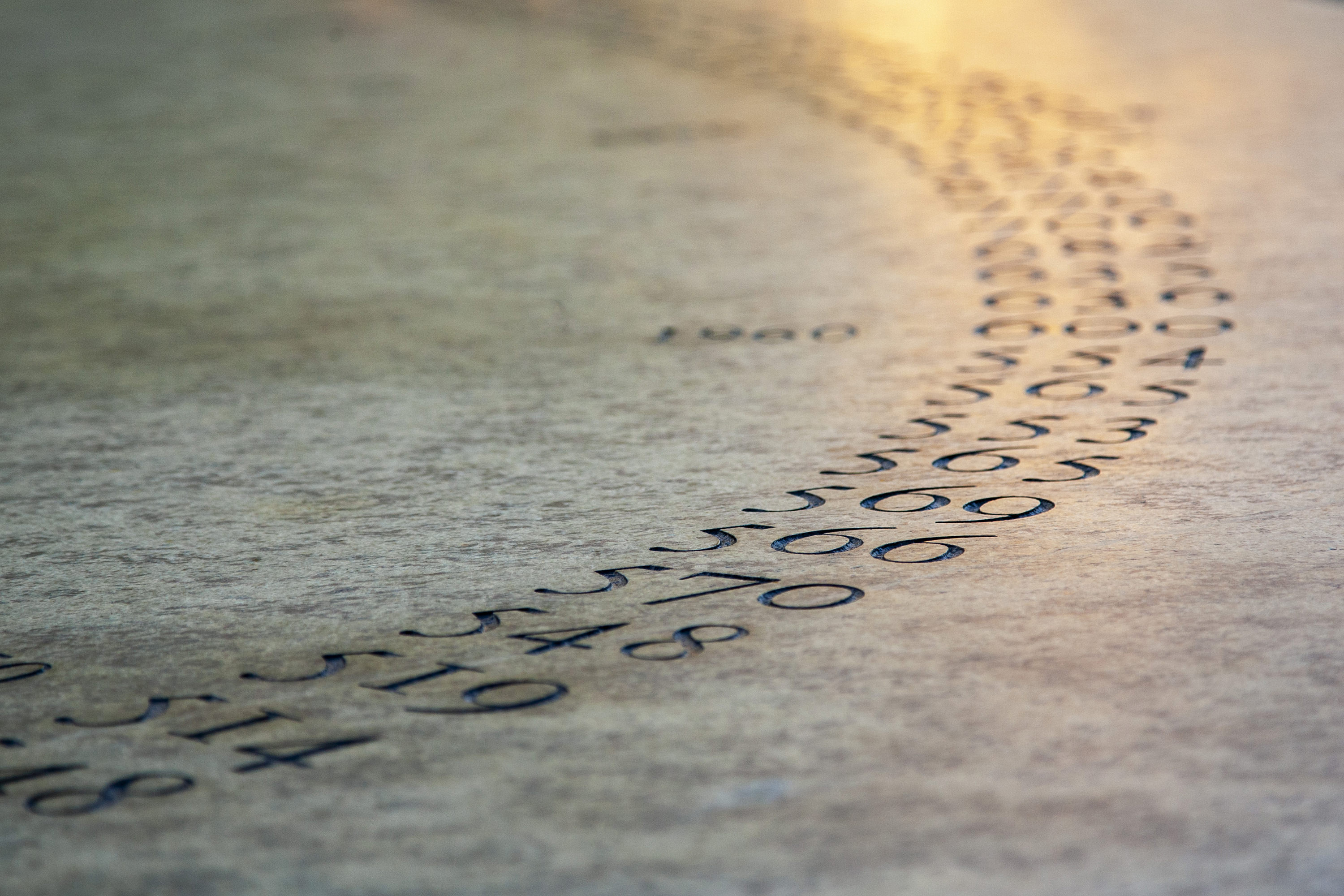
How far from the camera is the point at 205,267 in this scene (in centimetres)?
393

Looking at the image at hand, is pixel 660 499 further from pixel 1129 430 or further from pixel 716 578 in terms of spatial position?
pixel 1129 430

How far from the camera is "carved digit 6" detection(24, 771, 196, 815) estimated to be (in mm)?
1451

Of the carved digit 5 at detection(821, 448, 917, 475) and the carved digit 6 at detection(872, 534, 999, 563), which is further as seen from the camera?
the carved digit 5 at detection(821, 448, 917, 475)

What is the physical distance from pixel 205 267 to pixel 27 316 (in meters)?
0.47

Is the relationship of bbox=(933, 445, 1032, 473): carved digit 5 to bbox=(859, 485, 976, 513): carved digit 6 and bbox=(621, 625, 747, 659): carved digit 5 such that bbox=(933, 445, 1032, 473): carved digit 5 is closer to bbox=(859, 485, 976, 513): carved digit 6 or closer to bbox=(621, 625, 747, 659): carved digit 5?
bbox=(859, 485, 976, 513): carved digit 6

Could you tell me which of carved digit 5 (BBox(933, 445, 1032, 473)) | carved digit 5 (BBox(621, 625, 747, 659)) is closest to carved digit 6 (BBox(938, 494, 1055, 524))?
carved digit 5 (BBox(933, 445, 1032, 473))

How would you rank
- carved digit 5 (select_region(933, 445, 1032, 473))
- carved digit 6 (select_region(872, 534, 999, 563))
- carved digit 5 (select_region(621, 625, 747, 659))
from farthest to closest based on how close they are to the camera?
carved digit 5 (select_region(933, 445, 1032, 473))
carved digit 6 (select_region(872, 534, 999, 563))
carved digit 5 (select_region(621, 625, 747, 659))

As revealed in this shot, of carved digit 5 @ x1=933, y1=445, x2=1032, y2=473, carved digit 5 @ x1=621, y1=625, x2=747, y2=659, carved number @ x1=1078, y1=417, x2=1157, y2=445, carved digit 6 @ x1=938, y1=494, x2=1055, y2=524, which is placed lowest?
carved digit 5 @ x1=621, y1=625, x2=747, y2=659

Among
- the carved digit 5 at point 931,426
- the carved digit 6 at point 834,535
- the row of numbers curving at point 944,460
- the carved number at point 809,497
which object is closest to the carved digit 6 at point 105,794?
the row of numbers curving at point 944,460

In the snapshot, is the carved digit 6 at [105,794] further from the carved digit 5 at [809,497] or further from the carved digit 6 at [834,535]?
the carved digit 5 at [809,497]

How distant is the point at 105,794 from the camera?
1.48 m

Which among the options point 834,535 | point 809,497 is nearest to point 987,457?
point 809,497

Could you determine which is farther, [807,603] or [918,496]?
[918,496]

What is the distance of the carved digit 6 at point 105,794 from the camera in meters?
1.45
